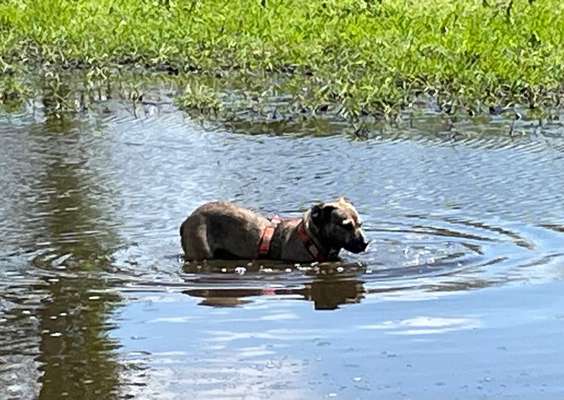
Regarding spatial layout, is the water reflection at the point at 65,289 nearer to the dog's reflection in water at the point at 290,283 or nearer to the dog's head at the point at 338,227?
the dog's reflection in water at the point at 290,283

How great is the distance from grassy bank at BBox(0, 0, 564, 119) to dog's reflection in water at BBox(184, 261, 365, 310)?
17.4 ft

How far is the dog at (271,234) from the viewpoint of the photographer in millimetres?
8789

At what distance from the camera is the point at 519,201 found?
1021cm

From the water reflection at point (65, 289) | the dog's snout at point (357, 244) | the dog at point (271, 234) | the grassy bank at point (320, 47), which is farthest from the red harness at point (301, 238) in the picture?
the grassy bank at point (320, 47)

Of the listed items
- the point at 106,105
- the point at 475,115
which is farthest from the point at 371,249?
the point at 106,105

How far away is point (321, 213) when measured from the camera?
8.89 metres

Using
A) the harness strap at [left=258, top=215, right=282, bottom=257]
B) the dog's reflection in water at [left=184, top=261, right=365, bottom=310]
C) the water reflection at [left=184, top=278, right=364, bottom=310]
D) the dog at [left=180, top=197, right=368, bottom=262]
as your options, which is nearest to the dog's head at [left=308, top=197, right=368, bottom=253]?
the dog at [left=180, top=197, right=368, bottom=262]

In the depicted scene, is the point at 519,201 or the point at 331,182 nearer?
the point at 519,201

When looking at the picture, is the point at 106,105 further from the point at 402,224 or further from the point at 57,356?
the point at 57,356

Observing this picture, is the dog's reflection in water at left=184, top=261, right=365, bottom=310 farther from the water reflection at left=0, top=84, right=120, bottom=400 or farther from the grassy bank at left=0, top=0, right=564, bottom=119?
the grassy bank at left=0, top=0, right=564, bottom=119

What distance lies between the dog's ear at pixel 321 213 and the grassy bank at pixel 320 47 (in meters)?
5.11

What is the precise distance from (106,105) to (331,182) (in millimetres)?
4748

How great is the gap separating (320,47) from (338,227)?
9003mm

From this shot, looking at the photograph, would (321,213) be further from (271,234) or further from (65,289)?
(65,289)
